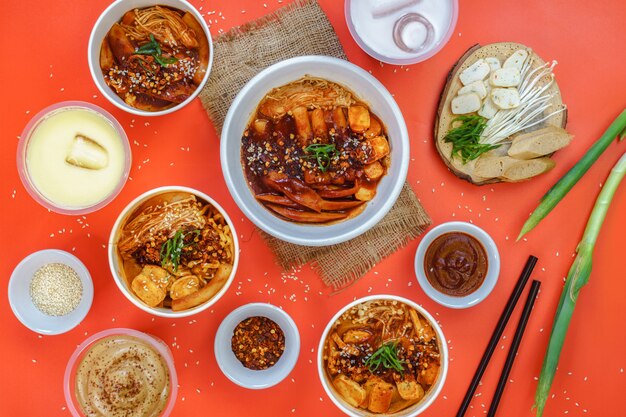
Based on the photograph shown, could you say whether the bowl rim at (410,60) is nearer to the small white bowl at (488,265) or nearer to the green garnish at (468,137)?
the green garnish at (468,137)

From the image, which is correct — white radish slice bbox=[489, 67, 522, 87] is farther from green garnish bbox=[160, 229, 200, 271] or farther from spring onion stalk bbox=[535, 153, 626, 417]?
green garnish bbox=[160, 229, 200, 271]

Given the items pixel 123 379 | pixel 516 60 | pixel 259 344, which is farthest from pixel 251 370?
pixel 516 60

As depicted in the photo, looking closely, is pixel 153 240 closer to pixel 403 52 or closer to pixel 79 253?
pixel 79 253

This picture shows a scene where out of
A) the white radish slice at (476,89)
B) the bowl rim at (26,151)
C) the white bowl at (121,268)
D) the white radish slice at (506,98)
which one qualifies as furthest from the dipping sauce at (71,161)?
the white radish slice at (506,98)

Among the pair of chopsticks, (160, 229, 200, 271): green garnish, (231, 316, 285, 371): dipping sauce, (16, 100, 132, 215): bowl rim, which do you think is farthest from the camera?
the pair of chopsticks

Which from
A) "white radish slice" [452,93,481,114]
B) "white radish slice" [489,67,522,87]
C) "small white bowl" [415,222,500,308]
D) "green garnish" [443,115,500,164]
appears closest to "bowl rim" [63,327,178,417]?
"small white bowl" [415,222,500,308]

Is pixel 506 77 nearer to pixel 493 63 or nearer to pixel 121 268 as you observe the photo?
pixel 493 63
